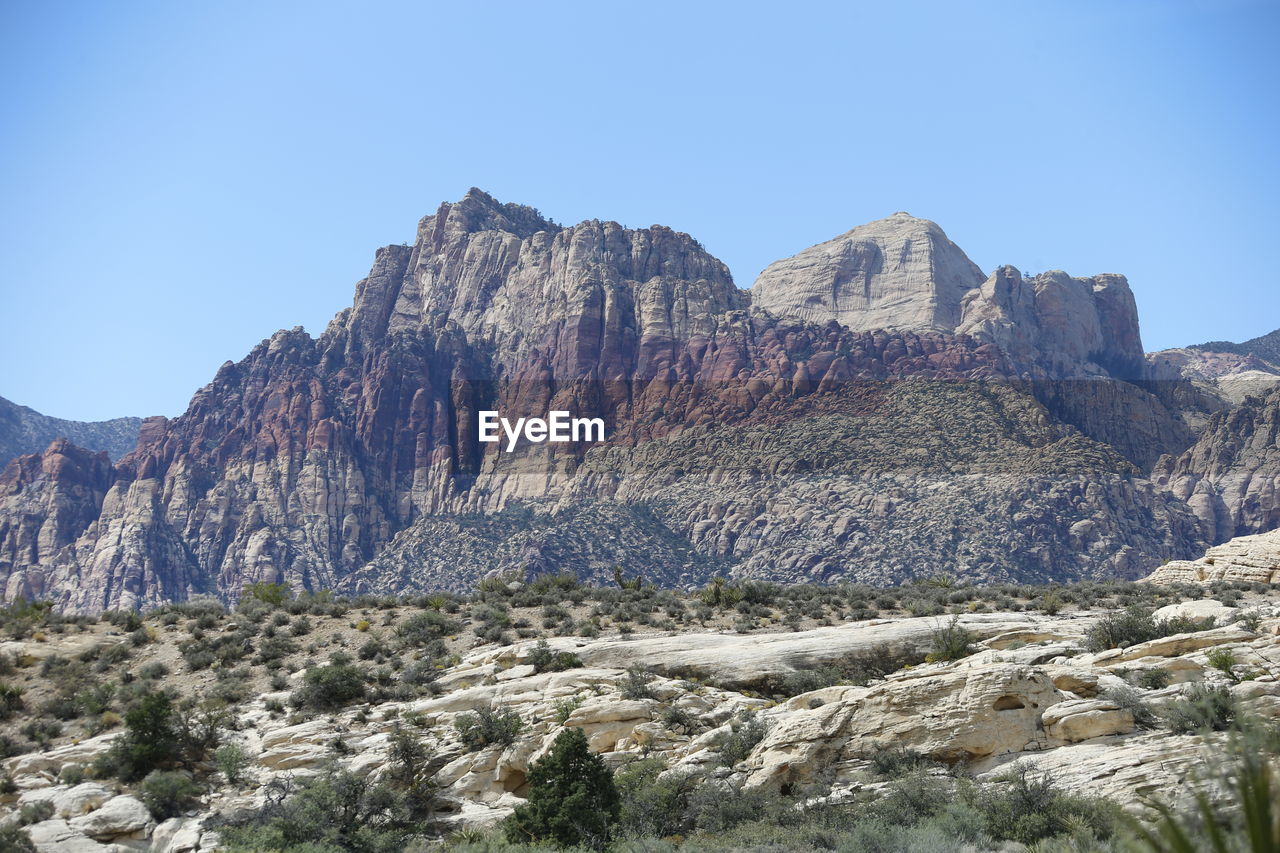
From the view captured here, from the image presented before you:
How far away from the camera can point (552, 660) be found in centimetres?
3288

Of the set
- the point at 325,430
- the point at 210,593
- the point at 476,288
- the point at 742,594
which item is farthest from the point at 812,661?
the point at 476,288

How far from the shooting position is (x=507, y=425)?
162500mm

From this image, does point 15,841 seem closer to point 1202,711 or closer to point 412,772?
point 412,772

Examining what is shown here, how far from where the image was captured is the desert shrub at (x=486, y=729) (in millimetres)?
28047

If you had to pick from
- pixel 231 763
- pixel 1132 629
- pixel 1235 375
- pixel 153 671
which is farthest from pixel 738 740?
pixel 1235 375

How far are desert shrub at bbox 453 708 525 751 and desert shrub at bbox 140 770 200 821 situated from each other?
22.4ft

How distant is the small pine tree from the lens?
907 inches

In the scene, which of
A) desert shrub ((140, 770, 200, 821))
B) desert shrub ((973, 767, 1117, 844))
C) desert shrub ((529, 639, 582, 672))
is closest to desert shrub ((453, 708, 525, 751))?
desert shrub ((529, 639, 582, 672))

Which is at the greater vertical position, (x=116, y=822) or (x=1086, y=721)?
(x=1086, y=721)

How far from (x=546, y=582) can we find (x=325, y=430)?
124584mm

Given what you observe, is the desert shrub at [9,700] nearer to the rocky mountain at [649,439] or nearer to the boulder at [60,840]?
the boulder at [60,840]

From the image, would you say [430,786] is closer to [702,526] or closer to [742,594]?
[742,594]

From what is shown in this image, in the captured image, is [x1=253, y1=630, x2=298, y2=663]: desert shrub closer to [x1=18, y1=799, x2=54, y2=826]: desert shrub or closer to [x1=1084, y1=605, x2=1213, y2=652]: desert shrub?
[x1=18, y1=799, x2=54, y2=826]: desert shrub

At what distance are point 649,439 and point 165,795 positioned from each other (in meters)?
115
